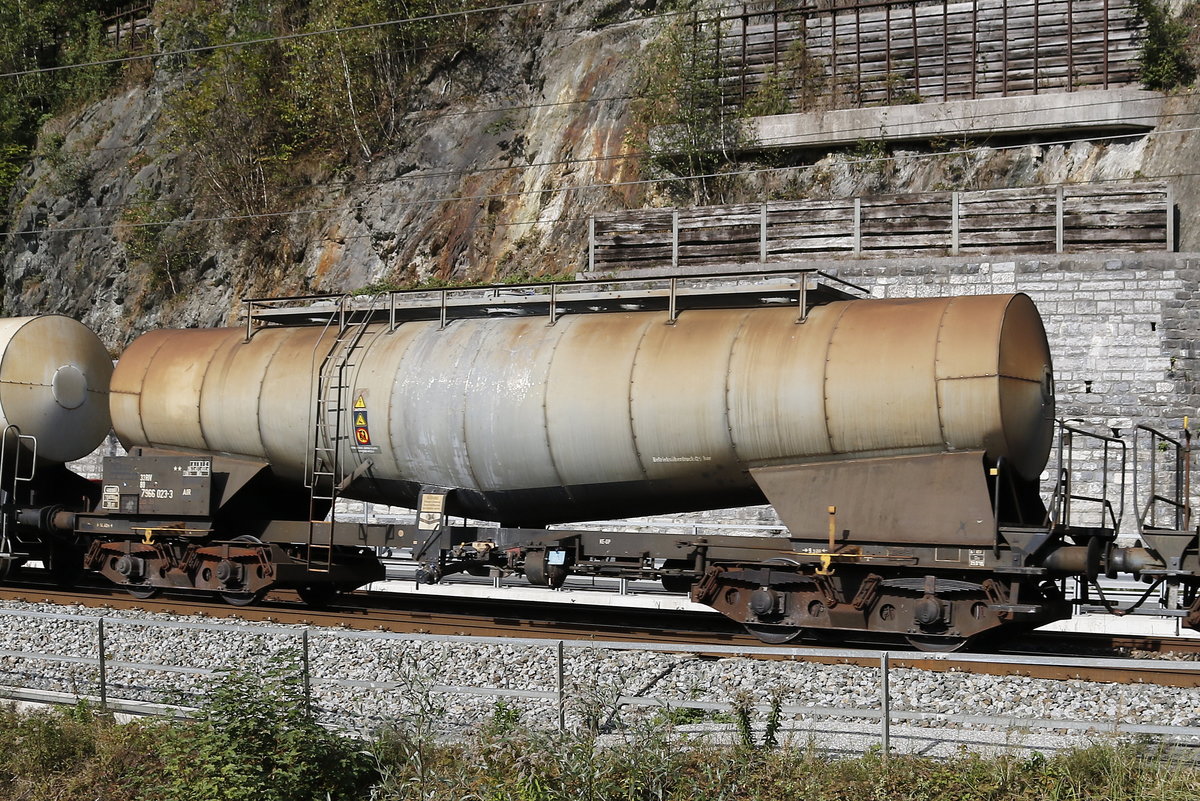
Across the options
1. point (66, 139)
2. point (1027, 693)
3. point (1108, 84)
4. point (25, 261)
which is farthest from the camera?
point (66, 139)

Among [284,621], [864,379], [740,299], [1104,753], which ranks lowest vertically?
[284,621]

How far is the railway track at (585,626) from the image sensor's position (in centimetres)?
1031

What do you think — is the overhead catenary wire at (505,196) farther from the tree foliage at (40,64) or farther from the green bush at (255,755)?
the green bush at (255,755)

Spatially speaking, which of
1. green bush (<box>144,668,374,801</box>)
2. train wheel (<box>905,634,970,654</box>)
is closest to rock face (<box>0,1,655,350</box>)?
train wheel (<box>905,634,970,654</box>)

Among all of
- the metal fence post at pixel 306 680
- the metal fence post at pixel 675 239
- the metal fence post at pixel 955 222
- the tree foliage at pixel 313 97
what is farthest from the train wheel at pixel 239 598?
the tree foliage at pixel 313 97

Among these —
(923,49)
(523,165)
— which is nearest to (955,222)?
(923,49)

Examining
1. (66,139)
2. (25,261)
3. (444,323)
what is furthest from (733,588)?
(66,139)

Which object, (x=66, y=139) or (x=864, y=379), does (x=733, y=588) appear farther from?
(x=66, y=139)

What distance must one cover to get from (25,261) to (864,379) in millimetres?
39927

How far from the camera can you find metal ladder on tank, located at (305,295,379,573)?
45.9ft

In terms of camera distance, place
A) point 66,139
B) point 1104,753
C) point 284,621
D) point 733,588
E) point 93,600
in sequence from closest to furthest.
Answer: point 1104,753, point 733,588, point 284,621, point 93,600, point 66,139

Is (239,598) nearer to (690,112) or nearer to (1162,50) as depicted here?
(690,112)

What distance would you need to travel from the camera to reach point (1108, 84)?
26.3 meters

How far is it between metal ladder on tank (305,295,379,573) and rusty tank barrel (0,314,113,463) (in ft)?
16.3
